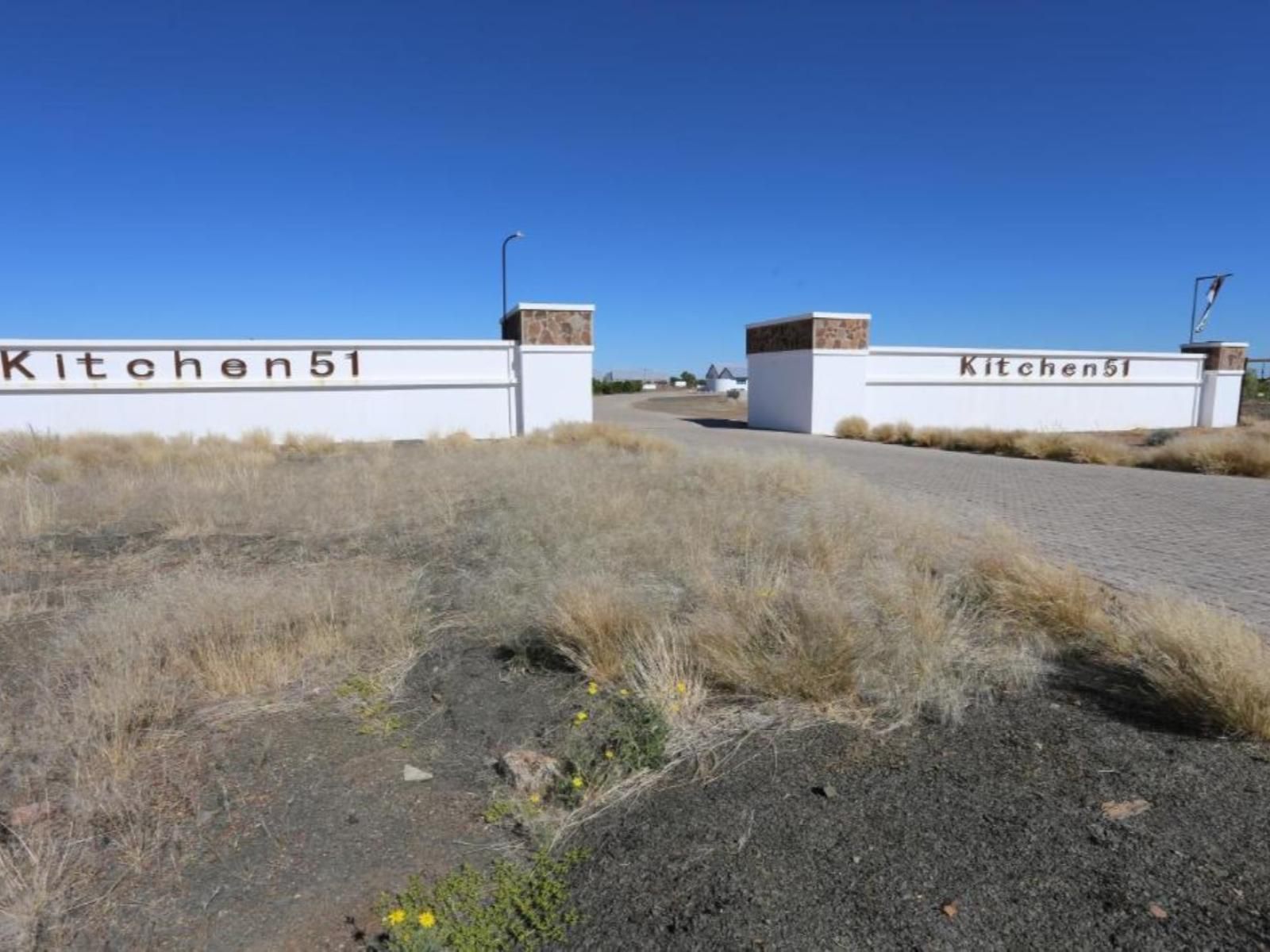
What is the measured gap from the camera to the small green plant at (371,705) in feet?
10.9

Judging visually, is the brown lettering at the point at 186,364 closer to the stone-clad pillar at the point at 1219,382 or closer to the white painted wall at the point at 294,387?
the white painted wall at the point at 294,387

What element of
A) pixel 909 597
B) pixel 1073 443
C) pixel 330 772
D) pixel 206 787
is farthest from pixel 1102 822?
pixel 1073 443

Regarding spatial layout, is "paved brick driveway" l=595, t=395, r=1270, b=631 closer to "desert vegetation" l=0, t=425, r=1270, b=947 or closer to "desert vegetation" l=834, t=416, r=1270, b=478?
"desert vegetation" l=834, t=416, r=1270, b=478

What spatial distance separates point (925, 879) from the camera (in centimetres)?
221

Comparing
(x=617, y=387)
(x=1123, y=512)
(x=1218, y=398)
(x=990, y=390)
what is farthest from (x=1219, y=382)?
(x=617, y=387)

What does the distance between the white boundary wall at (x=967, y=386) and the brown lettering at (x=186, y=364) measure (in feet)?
55.4

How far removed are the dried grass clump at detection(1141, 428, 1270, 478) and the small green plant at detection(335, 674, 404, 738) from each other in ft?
49.5

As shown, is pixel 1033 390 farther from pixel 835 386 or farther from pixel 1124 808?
pixel 1124 808

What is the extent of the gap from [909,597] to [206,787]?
3.59 metres

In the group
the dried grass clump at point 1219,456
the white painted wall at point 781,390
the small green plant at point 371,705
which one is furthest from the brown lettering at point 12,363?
the dried grass clump at point 1219,456

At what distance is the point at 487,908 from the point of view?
7.18 ft

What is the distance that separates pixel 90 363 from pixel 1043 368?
94.3 ft

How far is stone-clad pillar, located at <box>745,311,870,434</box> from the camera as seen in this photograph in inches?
905

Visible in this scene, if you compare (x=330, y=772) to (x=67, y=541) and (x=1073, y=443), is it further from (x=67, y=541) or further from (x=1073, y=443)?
(x=1073, y=443)
